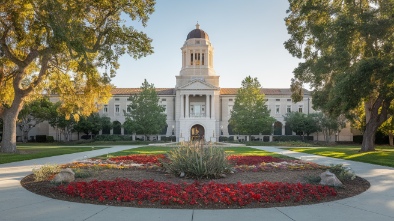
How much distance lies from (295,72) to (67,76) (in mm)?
18632

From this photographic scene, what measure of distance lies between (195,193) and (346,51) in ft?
59.6

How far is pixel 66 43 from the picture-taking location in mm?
17953

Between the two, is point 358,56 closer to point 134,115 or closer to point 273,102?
point 134,115

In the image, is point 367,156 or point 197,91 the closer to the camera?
point 367,156

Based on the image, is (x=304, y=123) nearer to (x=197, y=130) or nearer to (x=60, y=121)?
(x=197, y=130)

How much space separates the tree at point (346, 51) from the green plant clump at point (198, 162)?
13.7 metres

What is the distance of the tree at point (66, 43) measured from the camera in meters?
18.8

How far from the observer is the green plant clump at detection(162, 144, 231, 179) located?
36.9 feet

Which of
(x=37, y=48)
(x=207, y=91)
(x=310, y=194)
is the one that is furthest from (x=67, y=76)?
(x=207, y=91)

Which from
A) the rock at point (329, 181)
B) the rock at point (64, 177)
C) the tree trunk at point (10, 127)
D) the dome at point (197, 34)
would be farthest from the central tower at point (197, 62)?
the rock at point (64, 177)

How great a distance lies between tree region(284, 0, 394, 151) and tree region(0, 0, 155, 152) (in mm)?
11740

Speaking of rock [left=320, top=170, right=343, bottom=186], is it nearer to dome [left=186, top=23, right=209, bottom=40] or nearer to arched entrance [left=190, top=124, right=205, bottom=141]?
arched entrance [left=190, top=124, right=205, bottom=141]

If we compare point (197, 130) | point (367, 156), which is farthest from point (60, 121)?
point (367, 156)

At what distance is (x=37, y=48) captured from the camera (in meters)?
24.3
